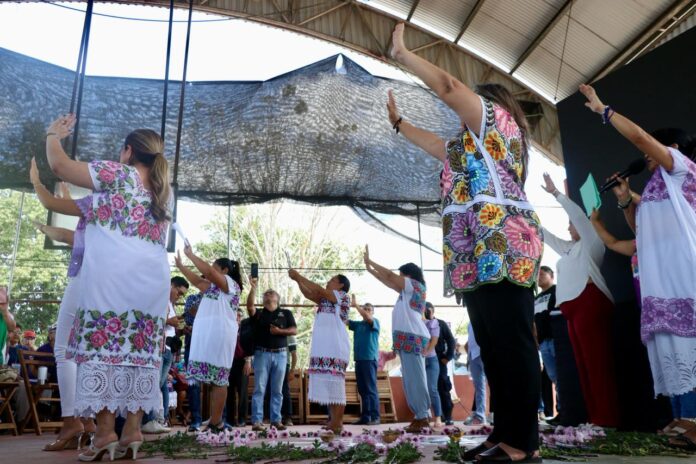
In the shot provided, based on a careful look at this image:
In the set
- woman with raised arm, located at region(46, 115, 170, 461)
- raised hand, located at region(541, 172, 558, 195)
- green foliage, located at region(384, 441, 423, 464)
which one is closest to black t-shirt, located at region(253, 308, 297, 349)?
raised hand, located at region(541, 172, 558, 195)

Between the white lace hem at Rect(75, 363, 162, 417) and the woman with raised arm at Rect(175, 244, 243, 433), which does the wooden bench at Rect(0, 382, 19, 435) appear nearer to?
the woman with raised arm at Rect(175, 244, 243, 433)

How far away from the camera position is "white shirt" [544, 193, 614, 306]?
3.71 m

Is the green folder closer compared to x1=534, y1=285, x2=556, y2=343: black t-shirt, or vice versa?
the green folder

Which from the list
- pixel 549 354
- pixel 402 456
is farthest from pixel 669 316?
pixel 549 354

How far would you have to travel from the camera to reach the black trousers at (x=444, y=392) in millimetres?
6613

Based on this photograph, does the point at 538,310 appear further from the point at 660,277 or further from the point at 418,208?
the point at 418,208

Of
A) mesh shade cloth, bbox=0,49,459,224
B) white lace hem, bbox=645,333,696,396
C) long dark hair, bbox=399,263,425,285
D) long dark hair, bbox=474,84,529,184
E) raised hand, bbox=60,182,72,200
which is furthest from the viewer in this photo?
mesh shade cloth, bbox=0,49,459,224

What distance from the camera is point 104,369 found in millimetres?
2188

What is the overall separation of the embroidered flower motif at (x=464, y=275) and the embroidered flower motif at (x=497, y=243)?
0.35 ft

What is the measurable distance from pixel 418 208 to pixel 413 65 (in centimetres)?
618

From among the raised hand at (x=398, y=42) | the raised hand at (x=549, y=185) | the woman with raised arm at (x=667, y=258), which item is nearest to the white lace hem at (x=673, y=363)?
the woman with raised arm at (x=667, y=258)

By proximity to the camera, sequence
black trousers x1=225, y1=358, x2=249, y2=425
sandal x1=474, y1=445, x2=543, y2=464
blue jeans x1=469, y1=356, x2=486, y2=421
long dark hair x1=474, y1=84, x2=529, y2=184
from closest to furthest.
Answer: sandal x1=474, y1=445, x2=543, y2=464
long dark hair x1=474, y1=84, x2=529, y2=184
blue jeans x1=469, y1=356, x2=486, y2=421
black trousers x1=225, y1=358, x2=249, y2=425

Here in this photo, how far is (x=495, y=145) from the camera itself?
1885 millimetres

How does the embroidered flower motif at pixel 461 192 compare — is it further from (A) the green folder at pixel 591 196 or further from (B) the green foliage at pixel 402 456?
(A) the green folder at pixel 591 196
